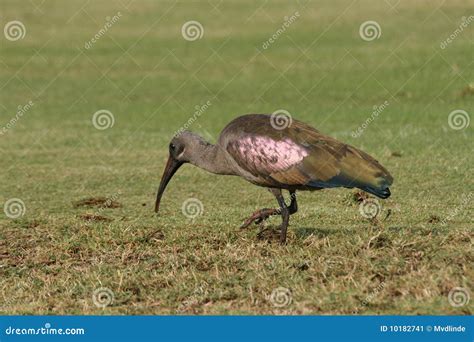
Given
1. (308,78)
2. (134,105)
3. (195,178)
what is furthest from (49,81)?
(195,178)

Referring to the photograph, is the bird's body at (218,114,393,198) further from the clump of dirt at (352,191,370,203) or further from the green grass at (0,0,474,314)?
the clump of dirt at (352,191,370,203)

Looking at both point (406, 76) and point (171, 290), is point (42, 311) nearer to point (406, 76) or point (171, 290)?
point (171, 290)

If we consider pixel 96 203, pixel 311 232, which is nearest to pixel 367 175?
pixel 311 232

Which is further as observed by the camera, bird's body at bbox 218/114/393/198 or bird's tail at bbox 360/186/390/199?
bird's body at bbox 218/114/393/198

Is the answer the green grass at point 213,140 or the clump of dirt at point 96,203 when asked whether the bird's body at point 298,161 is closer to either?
the green grass at point 213,140

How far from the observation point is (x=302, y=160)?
9336 mm

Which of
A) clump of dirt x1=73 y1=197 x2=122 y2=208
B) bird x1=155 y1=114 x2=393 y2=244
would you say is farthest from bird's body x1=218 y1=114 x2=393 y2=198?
clump of dirt x1=73 y1=197 x2=122 y2=208

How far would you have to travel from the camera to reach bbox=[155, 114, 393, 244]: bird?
30.4ft

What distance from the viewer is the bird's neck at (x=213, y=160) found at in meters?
9.88

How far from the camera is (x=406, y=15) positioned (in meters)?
31.8

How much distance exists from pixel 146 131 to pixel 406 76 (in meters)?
7.53

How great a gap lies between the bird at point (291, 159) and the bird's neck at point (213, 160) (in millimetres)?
48

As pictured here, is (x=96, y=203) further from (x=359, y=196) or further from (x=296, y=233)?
(x=296, y=233)

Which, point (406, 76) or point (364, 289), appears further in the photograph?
point (406, 76)
